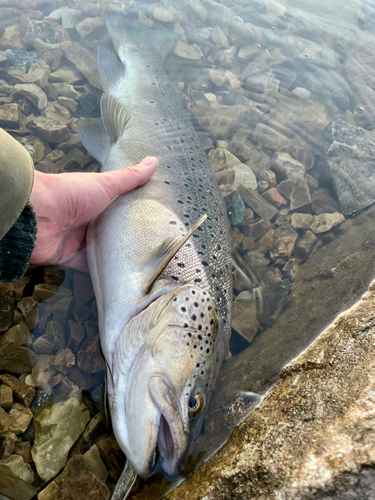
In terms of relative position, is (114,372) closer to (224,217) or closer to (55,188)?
(55,188)

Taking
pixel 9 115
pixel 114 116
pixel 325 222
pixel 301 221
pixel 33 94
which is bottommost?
pixel 9 115

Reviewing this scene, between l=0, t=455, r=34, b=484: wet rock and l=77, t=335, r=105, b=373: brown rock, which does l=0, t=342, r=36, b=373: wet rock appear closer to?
l=77, t=335, r=105, b=373: brown rock

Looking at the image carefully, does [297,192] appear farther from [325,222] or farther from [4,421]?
[4,421]

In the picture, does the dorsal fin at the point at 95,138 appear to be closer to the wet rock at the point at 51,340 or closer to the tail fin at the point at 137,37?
the tail fin at the point at 137,37

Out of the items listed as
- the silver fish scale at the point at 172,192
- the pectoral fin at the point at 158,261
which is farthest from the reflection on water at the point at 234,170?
the pectoral fin at the point at 158,261

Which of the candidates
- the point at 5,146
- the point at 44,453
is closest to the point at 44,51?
A: the point at 5,146

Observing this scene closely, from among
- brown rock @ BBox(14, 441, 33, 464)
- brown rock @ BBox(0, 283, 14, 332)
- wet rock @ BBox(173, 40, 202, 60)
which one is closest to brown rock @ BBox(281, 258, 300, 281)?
brown rock @ BBox(0, 283, 14, 332)

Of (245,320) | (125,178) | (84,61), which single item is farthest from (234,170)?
(84,61)
